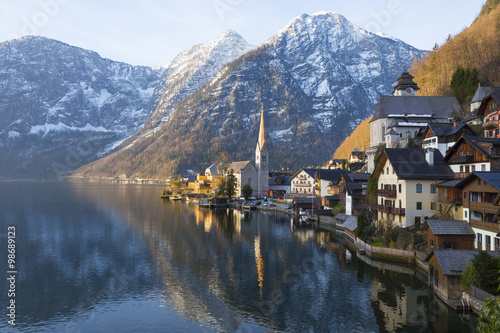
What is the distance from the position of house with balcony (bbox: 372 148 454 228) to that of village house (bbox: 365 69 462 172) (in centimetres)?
2486

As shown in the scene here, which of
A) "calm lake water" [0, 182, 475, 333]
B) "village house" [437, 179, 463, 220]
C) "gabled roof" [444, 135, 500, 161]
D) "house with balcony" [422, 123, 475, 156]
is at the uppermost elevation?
"house with balcony" [422, 123, 475, 156]

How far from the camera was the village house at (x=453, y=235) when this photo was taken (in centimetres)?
3803

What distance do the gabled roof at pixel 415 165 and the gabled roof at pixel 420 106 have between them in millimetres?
31865

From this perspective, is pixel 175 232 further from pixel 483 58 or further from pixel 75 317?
pixel 483 58

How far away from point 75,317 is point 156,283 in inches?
374

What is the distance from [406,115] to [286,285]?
183ft

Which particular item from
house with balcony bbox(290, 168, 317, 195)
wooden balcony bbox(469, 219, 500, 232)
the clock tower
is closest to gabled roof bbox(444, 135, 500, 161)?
wooden balcony bbox(469, 219, 500, 232)

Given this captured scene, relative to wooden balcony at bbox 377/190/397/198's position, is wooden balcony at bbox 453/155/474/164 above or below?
above

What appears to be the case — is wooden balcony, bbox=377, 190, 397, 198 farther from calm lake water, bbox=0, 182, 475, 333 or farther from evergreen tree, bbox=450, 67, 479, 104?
evergreen tree, bbox=450, 67, 479, 104

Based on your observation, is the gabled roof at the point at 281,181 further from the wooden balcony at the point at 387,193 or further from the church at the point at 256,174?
the wooden balcony at the point at 387,193

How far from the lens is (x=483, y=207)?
36281mm

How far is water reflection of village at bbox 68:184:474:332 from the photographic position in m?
29.7

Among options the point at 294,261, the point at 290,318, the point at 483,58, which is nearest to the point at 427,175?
the point at 294,261

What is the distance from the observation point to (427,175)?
158 ft
